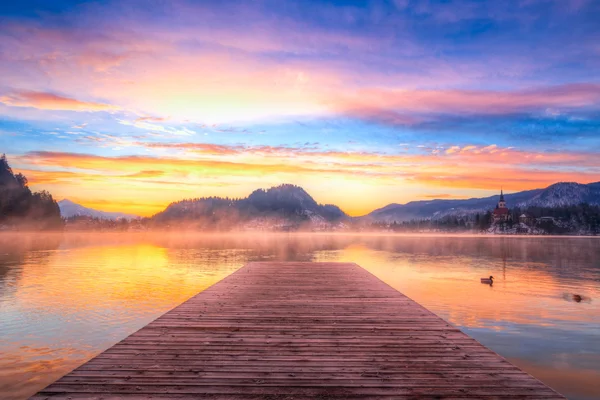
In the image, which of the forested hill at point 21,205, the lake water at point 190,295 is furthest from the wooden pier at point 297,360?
the forested hill at point 21,205

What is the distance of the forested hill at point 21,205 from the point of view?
464ft

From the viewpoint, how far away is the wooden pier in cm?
591

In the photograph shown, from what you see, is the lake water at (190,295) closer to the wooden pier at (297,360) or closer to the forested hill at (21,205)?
the wooden pier at (297,360)

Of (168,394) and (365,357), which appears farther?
(365,357)

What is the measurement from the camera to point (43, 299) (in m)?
20.8

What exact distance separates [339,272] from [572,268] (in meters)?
27.4

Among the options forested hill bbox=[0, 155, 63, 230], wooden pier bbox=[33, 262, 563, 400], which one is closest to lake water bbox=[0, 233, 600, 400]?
wooden pier bbox=[33, 262, 563, 400]

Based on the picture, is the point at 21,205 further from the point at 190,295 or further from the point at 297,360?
the point at 297,360

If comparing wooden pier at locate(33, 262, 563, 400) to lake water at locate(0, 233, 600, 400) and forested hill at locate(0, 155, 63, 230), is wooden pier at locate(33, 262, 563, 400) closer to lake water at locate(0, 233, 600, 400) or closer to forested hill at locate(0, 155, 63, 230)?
lake water at locate(0, 233, 600, 400)

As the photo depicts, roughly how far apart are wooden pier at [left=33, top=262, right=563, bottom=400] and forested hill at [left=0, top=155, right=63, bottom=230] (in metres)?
161

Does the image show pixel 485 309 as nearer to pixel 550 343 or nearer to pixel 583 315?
pixel 583 315

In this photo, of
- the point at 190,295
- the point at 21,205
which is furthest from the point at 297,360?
the point at 21,205

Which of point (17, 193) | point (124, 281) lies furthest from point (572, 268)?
point (17, 193)

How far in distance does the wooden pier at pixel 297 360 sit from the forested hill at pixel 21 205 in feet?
527
